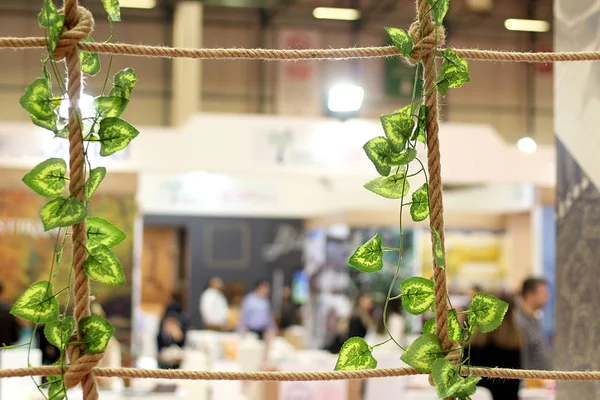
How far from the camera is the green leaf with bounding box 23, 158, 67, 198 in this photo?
2.72ft

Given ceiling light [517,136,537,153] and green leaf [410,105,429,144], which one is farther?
ceiling light [517,136,537,153]

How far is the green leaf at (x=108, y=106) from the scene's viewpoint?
0.85 meters

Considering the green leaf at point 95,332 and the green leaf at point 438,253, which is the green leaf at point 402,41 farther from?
the green leaf at point 95,332

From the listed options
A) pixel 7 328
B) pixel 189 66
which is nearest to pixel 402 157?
pixel 7 328

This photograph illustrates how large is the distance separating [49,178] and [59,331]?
0.52 feet

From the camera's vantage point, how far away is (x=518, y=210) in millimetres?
10641

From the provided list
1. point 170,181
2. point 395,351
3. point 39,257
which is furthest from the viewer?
point 170,181

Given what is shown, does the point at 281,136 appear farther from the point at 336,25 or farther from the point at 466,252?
the point at 336,25

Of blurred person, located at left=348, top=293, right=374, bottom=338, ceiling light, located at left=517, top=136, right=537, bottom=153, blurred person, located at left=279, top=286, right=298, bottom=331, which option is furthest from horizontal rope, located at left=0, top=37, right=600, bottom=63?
blurred person, located at left=279, top=286, right=298, bottom=331

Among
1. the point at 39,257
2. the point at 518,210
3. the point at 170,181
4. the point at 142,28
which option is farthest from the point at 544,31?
the point at 39,257

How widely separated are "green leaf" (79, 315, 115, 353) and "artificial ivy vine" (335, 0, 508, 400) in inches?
9.6

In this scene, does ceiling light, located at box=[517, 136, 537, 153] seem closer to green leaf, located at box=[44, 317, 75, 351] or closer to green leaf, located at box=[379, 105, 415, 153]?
green leaf, located at box=[379, 105, 415, 153]

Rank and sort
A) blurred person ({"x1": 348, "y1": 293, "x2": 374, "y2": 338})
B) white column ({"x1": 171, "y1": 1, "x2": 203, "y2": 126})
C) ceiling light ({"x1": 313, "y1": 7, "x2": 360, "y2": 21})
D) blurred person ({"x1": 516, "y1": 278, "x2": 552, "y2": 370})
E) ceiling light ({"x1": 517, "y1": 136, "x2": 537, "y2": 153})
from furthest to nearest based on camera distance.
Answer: ceiling light ({"x1": 313, "y1": 7, "x2": 360, "y2": 21}), white column ({"x1": 171, "y1": 1, "x2": 203, "y2": 126}), ceiling light ({"x1": 517, "y1": 136, "x2": 537, "y2": 153}), blurred person ({"x1": 348, "y1": 293, "x2": 374, "y2": 338}), blurred person ({"x1": 516, "y1": 278, "x2": 552, "y2": 370})

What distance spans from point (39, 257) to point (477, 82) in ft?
33.2
